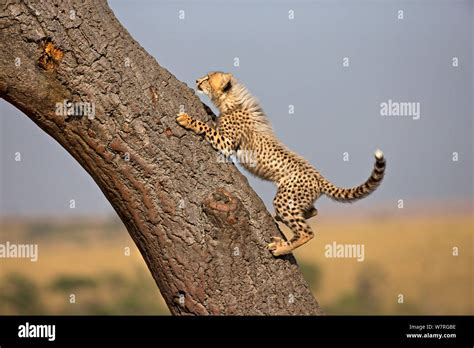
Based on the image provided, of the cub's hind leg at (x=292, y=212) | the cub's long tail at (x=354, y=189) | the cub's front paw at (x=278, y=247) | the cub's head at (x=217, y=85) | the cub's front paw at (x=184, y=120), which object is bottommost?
the cub's front paw at (x=278, y=247)

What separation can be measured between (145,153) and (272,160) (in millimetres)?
1312

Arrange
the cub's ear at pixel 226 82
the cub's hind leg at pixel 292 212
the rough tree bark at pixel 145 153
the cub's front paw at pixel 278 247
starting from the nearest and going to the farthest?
the rough tree bark at pixel 145 153, the cub's front paw at pixel 278 247, the cub's hind leg at pixel 292 212, the cub's ear at pixel 226 82

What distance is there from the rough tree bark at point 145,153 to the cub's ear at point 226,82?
3.72ft

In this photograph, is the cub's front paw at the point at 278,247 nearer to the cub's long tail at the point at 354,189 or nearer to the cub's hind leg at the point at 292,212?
the cub's hind leg at the point at 292,212

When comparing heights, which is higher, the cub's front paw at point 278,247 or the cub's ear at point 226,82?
the cub's ear at point 226,82

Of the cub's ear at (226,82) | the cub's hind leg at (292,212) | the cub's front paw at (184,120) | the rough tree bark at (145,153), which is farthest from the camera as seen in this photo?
the cub's ear at (226,82)

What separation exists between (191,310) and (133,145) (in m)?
0.94

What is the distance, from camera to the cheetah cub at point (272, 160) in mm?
4070

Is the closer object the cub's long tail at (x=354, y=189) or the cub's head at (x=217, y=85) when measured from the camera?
the cub's long tail at (x=354, y=189)

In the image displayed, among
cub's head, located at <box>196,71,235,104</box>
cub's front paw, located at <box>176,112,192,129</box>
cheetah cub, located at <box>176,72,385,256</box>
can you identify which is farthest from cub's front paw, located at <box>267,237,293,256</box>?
cub's head, located at <box>196,71,235,104</box>

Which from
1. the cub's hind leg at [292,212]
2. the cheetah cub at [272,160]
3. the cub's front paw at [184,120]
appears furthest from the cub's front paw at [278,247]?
the cub's front paw at [184,120]

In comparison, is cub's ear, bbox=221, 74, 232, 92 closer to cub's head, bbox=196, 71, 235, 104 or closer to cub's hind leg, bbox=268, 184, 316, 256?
cub's head, bbox=196, 71, 235, 104

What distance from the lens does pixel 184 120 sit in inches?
130

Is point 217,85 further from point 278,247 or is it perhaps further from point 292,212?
point 278,247
